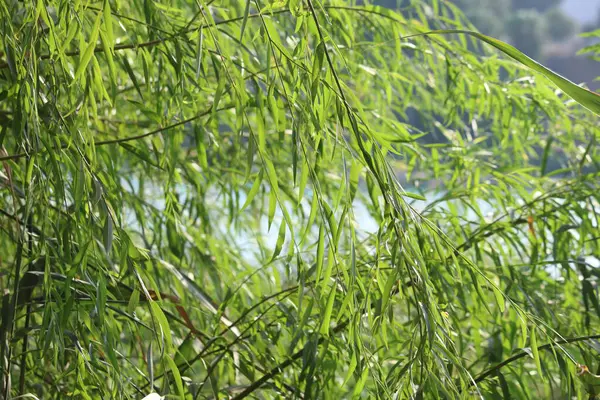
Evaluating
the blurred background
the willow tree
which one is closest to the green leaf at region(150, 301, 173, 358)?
the willow tree

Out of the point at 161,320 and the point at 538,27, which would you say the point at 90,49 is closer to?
the point at 161,320

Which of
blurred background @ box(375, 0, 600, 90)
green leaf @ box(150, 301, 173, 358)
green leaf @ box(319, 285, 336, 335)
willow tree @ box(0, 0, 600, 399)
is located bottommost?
green leaf @ box(319, 285, 336, 335)

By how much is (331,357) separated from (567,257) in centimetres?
41

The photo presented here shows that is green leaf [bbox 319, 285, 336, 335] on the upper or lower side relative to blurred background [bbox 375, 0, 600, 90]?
lower

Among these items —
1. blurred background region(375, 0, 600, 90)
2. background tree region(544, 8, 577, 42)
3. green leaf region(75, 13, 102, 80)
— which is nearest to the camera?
green leaf region(75, 13, 102, 80)

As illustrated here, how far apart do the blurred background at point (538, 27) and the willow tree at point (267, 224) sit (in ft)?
49.2

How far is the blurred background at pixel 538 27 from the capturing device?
16.5 m

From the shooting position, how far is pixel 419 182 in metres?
1.53

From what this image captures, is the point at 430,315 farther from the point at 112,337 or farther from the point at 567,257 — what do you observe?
the point at 567,257

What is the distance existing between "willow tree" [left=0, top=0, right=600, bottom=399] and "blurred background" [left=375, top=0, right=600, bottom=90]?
15.0 meters

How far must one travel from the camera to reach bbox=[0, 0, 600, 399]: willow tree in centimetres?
56

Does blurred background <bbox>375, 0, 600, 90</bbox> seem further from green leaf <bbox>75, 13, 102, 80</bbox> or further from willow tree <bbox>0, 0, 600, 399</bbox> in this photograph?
green leaf <bbox>75, 13, 102, 80</bbox>

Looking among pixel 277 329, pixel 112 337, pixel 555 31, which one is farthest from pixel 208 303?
pixel 555 31

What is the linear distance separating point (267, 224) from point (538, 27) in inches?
793
